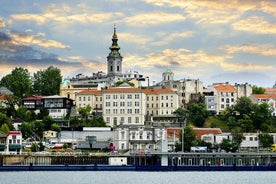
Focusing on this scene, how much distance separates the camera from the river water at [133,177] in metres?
68.6

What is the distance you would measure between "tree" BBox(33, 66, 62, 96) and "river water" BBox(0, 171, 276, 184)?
180 feet

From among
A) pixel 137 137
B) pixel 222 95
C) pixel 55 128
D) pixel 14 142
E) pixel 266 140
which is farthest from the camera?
pixel 222 95

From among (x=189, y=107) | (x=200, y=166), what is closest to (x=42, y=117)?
(x=189, y=107)

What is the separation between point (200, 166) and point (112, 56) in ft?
205

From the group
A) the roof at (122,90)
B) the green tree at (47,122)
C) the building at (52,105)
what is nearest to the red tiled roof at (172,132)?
the roof at (122,90)

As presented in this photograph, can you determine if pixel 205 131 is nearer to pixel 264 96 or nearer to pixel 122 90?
pixel 122 90

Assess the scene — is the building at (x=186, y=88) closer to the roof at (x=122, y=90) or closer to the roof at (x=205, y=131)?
the roof at (x=122, y=90)

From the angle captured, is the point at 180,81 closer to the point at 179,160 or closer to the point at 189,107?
the point at 189,107

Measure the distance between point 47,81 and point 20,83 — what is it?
7.28 metres

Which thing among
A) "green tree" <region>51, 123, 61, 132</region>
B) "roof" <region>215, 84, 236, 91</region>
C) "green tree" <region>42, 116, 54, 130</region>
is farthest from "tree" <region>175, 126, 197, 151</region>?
"roof" <region>215, 84, 236, 91</region>

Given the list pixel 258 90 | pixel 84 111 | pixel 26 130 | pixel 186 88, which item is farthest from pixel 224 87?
pixel 26 130

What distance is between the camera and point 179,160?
86.9 metres

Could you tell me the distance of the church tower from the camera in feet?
474

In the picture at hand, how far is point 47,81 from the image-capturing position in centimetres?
13938
